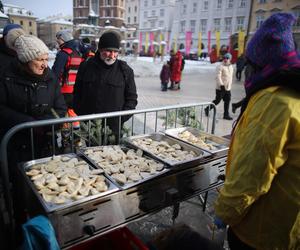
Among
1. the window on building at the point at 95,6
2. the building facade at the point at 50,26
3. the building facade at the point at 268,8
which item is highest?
the window on building at the point at 95,6

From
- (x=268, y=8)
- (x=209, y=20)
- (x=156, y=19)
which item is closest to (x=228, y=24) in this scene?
(x=209, y=20)

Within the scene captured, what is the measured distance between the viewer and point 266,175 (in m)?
1.25

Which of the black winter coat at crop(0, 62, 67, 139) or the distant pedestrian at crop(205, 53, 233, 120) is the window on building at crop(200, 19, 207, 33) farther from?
the black winter coat at crop(0, 62, 67, 139)

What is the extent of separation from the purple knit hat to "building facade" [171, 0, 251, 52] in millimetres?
41041

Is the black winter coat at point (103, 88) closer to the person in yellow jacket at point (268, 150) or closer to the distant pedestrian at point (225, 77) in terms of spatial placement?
the person in yellow jacket at point (268, 150)

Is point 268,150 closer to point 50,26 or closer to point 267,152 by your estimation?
point 267,152

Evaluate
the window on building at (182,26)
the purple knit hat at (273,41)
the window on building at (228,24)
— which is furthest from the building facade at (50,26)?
the purple knit hat at (273,41)

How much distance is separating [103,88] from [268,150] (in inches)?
88.1

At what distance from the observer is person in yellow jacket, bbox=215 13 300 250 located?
1.20 meters

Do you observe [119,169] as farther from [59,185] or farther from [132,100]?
[132,100]

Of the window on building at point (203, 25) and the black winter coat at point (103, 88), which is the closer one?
the black winter coat at point (103, 88)

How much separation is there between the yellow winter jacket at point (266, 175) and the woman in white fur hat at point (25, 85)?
65.9 inches

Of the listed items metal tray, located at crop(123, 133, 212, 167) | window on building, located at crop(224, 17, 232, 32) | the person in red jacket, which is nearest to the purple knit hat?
metal tray, located at crop(123, 133, 212, 167)

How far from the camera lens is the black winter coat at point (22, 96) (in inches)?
87.1
